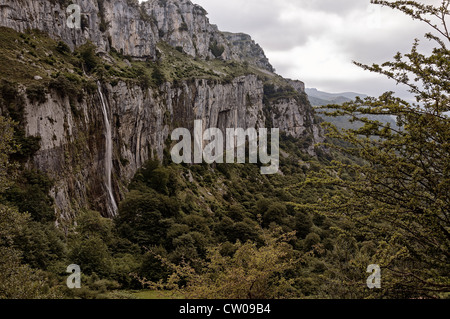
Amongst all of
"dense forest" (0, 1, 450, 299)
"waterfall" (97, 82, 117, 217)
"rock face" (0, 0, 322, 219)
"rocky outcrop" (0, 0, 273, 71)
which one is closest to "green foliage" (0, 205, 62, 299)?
"dense forest" (0, 1, 450, 299)

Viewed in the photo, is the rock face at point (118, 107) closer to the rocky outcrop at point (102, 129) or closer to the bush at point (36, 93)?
the rocky outcrop at point (102, 129)

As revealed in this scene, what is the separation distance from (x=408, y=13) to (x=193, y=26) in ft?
393

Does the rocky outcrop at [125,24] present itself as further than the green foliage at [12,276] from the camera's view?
Yes

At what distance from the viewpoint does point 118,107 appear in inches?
1704

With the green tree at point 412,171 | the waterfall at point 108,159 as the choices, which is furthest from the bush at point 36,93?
the green tree at point 412,171

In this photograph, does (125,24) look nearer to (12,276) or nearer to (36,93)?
(36,93)

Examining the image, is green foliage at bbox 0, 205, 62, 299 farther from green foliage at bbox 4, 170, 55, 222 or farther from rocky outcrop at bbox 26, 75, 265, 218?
rocky outcrop at bbox 26, 75, 265, 218

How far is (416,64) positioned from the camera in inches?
337

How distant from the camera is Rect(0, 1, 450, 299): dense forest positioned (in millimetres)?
8450

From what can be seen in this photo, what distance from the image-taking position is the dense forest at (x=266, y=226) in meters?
8.45

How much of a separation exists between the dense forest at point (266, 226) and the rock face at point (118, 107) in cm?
195

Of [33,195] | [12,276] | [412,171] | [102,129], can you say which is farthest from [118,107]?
[412,171]

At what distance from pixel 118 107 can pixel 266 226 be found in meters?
30.4
